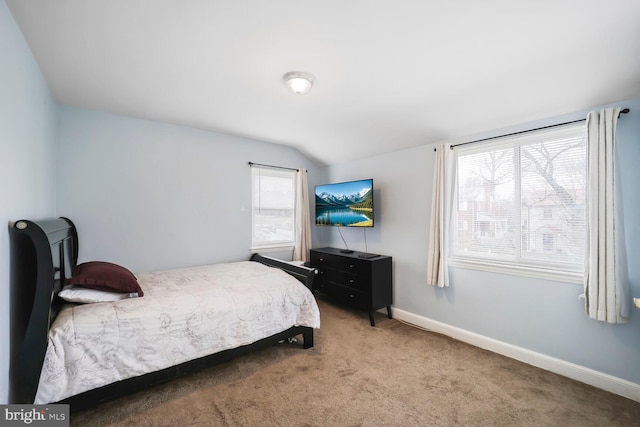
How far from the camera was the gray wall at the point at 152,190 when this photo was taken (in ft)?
9.37

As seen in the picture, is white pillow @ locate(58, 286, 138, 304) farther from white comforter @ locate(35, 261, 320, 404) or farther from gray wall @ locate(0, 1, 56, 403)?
gray wall @ locate(0, 1, 56, 403)

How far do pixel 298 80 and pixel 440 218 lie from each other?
2.07 m

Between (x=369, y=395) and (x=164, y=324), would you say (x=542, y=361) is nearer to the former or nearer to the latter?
(x=369, y=395)

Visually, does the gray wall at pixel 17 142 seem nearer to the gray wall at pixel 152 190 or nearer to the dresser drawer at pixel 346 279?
the gray wall at pixel 152 190

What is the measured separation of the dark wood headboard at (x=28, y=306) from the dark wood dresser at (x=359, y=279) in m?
2.82

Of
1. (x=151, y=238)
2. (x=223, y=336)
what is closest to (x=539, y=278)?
(x=223, y=336)

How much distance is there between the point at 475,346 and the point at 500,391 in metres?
0.77

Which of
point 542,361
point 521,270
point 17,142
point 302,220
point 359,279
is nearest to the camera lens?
point 17,142

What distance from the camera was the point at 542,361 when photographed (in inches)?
95.9

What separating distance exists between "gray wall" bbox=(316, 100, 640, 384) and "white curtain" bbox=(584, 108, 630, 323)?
119 millimetres

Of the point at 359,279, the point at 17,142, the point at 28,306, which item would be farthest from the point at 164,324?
the point at 359,279

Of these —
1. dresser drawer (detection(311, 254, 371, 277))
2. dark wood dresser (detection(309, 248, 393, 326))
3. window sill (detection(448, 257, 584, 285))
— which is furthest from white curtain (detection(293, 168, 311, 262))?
window sill (detection(448, 257, 584, 285))

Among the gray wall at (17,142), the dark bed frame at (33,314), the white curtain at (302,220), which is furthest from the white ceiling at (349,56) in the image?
the white curtain at (302,220)

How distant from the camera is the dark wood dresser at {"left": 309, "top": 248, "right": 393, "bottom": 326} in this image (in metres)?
3.38
